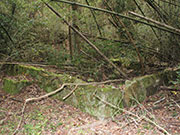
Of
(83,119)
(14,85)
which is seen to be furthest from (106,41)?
(14,85)

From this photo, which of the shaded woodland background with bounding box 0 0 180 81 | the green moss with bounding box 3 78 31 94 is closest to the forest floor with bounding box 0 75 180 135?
the green moss with bounding box 3 78 31 94

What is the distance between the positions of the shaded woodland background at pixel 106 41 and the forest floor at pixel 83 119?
1.02 metres

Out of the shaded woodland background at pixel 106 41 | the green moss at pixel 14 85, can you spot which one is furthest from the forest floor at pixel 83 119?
the shaded woodland background at pixel 106 41

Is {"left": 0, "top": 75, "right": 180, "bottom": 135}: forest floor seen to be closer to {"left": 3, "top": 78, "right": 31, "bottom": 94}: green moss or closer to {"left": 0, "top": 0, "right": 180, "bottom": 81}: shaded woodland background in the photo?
{"left": 3, "top": 78, "right": 31, "bottom": 94}: green moss

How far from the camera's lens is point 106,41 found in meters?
4.10

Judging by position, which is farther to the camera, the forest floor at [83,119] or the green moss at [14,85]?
the green moss at [14,85]

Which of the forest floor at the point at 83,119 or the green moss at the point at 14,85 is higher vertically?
the green moss at the point at 14,85

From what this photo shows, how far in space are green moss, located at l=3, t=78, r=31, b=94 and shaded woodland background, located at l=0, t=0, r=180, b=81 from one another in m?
0.72

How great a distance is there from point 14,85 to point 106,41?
2.86 metres

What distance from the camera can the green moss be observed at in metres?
4.27

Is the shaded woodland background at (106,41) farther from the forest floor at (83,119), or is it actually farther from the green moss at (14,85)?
the forest floor at (83,119)

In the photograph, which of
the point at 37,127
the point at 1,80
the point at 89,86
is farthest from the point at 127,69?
the point at 1,80

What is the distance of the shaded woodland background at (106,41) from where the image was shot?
382 centimetres

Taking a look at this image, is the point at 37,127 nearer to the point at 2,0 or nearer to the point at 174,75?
the point at 2,0
